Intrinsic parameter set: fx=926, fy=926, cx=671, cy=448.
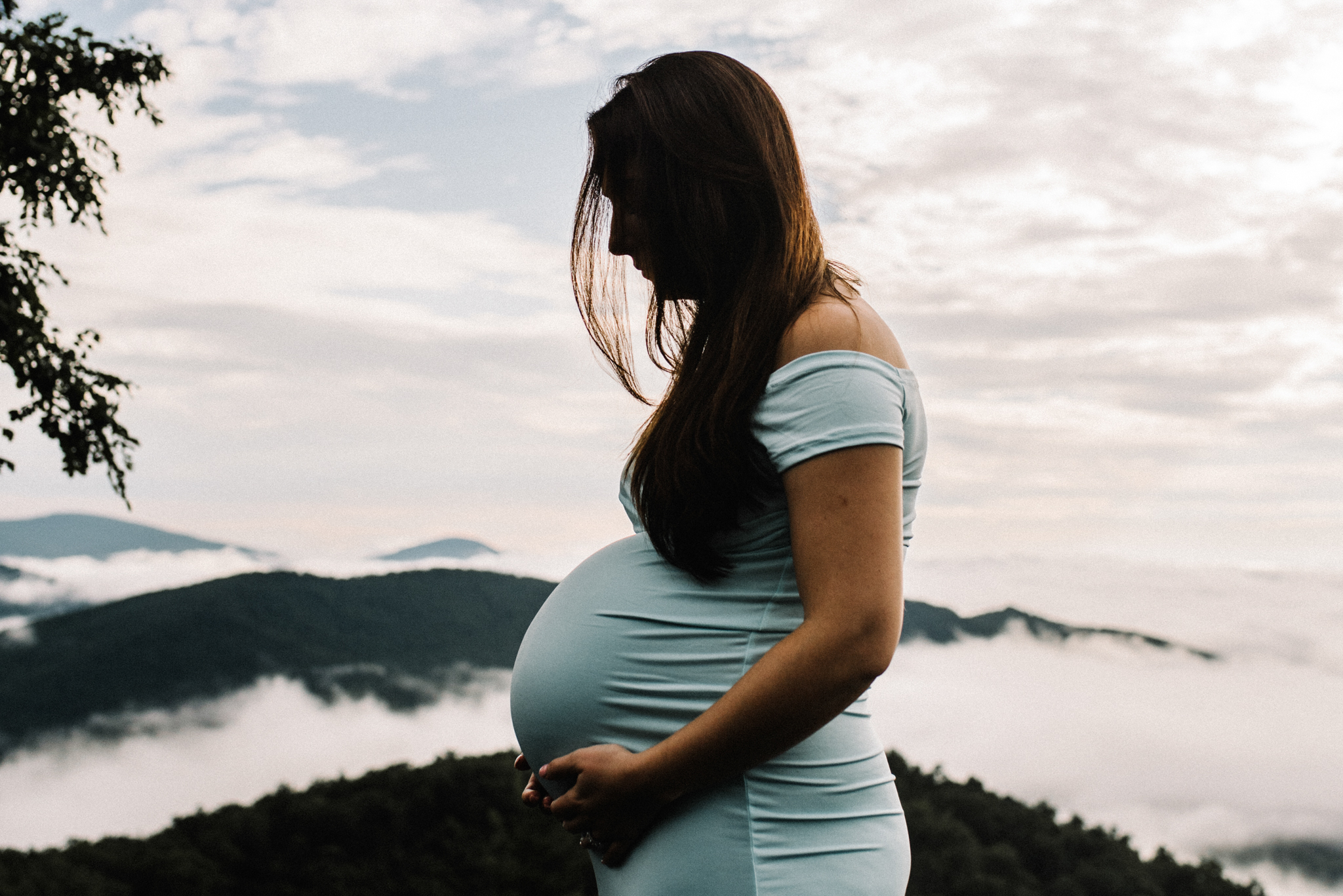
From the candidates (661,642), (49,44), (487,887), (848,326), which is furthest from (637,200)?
(487,887)

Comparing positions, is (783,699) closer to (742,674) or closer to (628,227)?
(742,674)

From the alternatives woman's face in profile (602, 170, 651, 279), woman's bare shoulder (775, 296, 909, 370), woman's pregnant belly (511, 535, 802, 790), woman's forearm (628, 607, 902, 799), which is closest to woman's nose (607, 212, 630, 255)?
woman's face in profile (602, 170, 651, 279)

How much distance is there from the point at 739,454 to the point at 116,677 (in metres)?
133

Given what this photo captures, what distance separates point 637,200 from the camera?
1.68 metres

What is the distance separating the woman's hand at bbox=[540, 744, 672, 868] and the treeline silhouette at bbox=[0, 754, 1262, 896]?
124 feet

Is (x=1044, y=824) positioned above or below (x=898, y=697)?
above

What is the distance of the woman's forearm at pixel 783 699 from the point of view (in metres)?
1.32

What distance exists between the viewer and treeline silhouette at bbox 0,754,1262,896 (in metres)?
37.7

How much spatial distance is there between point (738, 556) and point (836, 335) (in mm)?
383

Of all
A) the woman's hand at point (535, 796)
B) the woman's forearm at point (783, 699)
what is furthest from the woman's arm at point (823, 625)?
the woman's hand at point (535, 796)

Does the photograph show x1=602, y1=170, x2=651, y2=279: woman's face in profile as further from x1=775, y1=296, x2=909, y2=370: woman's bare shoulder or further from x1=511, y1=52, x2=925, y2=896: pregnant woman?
x1=775, y1=296, x2=909, y2=370: woman's bare shoulder

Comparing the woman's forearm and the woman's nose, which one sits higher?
the woman's nose

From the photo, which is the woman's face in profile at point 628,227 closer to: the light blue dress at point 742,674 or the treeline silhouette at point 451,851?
the light blue dress at point 742,674

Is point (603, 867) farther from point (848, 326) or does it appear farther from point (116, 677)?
point (116, 677)
